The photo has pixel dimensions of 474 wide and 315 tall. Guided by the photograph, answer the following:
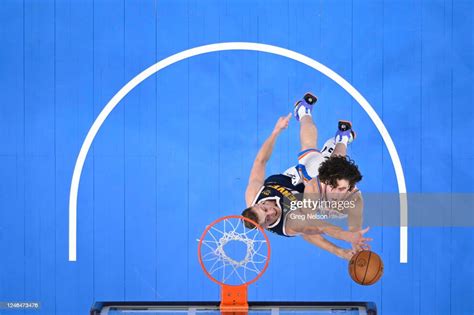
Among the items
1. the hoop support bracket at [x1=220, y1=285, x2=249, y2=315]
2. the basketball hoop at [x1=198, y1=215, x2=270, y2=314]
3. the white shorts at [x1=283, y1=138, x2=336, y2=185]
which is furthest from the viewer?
the white shorts at [x1=283, y1=138, x2=336, y2=185]

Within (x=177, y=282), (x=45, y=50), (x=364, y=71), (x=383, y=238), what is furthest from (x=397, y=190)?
(x=45, y=50)

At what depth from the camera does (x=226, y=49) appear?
17.2 ft

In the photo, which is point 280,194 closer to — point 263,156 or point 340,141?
point 263,156

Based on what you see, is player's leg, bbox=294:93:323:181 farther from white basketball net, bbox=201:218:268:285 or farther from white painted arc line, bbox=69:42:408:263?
white basketball net, bbox=201:218:268:285

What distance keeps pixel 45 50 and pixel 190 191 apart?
1487 mm

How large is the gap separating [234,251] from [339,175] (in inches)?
37.3

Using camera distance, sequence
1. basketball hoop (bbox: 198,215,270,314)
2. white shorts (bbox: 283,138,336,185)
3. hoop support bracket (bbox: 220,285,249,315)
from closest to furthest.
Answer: hoop support bracket (bbox: 220,285,249,315)
basketball hoop (bbox: 198,215,270,314)
white shorts (bbox: 283,138,336,185)

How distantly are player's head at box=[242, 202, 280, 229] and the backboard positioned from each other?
0.80m

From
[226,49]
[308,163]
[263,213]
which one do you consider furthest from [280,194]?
[226,49]

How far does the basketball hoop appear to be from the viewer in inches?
203

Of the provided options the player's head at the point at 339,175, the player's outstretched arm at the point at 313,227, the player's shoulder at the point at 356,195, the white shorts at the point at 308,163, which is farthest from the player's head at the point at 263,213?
Answer: the player's shoulder at the point at 356,195

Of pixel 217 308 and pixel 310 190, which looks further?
pixel 310 190

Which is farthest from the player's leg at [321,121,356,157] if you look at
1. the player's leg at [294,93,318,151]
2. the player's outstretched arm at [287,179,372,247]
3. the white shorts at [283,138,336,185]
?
the player's outstretched arm at [287,179,372,247]

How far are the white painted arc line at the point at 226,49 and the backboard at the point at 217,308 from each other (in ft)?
3.00
